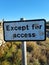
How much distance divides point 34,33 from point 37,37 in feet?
0.27

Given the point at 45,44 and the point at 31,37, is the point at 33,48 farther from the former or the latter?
the point at 31,37

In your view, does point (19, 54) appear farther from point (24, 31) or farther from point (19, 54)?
point (24, 31)

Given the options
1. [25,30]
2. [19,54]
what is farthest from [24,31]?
[19,54]

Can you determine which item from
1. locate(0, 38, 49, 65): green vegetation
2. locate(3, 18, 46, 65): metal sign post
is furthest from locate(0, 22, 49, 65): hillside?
locate(3, 18, 46, 65): metal sign post

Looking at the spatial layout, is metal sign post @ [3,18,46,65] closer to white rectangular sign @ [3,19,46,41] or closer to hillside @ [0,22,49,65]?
white rectangular sign @ [3,19,46,41]

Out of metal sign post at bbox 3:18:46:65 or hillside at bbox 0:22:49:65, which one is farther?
hillside at bbox 0:22:49:65

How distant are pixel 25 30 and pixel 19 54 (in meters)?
8.55

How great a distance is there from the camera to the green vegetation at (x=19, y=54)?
1194cm

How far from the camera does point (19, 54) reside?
12398mm

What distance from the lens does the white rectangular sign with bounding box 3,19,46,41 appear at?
3871 mm

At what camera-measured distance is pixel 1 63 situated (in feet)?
37.3

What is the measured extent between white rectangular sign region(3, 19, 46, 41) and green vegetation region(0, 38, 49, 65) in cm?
757

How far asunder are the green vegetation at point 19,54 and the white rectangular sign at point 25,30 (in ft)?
24.8

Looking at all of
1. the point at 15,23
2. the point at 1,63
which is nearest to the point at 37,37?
the point at 15,23
